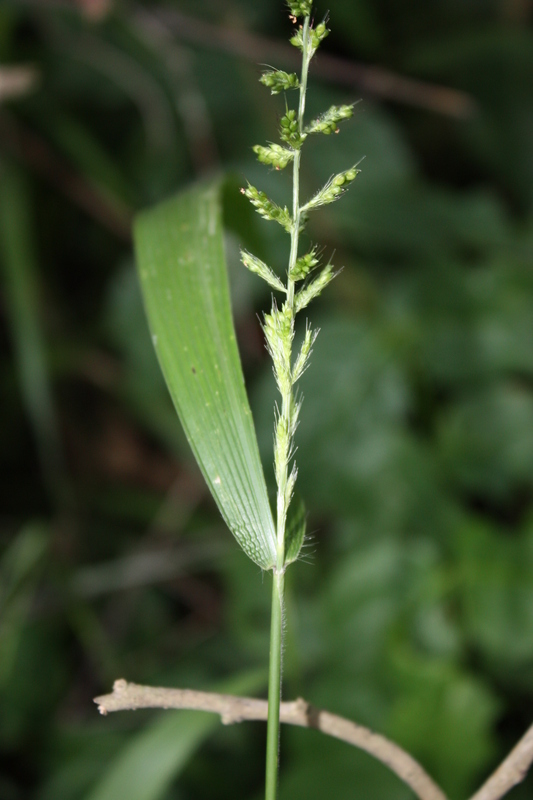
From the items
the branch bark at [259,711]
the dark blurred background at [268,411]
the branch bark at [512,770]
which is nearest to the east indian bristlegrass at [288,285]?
the branch bark at [259,711]

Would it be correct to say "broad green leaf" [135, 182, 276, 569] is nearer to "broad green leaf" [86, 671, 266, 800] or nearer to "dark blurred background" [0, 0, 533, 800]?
"dark blurred background" [0, 0, 533, 800]

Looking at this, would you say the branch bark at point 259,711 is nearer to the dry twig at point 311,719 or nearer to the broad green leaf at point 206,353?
the dry twig at point 311,719

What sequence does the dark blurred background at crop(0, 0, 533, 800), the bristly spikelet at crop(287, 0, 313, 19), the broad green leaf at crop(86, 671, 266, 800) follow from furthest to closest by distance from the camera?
the dark blurred background at crop(0, 0, 533, 800) < the broad green leaf at crop(86, 671, 266, 800) < the bristly spikelet at crop(287, 0, 313, 19)

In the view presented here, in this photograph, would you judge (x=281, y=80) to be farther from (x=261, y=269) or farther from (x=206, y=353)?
(x=206, y=353)

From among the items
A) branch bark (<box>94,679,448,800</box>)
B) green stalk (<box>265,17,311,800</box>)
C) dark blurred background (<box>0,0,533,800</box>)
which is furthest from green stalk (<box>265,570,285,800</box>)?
dark blurred background (<box>0,0,533,800</box>)

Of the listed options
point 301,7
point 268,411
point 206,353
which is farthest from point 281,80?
point 268,411
